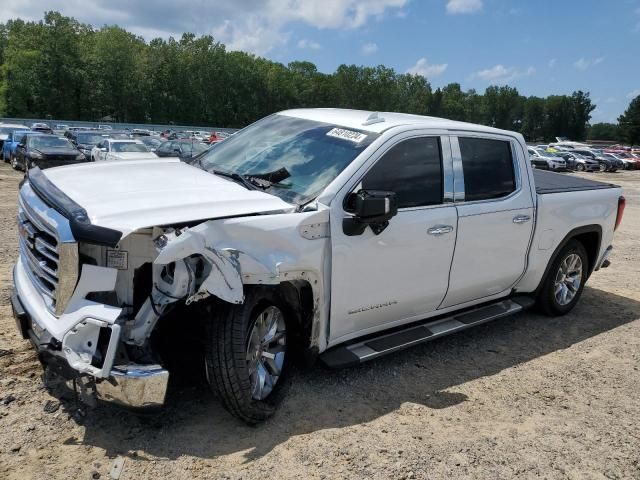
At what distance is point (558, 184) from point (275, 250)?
3828 millimetres

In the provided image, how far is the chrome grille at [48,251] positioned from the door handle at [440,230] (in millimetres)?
2457

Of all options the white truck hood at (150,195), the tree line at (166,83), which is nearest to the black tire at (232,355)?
the white truck hood at (150,195)

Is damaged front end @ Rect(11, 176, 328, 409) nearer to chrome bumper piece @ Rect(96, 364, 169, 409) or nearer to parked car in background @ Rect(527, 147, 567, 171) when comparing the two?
chrome bumper piece @ Rect(96, 364, 169, 409)

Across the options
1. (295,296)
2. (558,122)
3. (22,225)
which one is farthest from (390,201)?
(558,122)

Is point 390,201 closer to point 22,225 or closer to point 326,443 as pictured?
point 326,443

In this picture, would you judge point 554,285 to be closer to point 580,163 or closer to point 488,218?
point 488,218

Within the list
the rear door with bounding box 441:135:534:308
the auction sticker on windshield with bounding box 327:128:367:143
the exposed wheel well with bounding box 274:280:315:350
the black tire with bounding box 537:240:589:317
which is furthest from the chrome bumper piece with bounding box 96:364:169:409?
the black tire with bounding box 537:240:589:317

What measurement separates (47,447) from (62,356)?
61cm

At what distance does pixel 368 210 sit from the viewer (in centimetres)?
354

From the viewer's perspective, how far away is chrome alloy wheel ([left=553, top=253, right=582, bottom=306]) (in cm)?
593

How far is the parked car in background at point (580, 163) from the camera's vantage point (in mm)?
43156

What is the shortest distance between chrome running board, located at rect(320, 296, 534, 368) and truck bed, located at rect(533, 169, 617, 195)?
1115mm

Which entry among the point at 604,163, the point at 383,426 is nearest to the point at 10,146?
the point at 383,426

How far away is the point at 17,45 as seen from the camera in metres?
90.9
